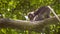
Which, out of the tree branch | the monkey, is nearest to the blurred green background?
the monkey

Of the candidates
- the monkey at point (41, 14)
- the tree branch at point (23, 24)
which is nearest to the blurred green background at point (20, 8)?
the monkey at point (41, 14)

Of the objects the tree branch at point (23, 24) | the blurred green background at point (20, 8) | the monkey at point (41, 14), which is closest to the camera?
the tree branch at point (23, 24)

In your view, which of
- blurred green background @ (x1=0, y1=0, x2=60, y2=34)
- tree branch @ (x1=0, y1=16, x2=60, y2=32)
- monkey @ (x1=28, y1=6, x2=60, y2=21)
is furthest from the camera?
blurred green background @ (x1=0, y1=0, x2=60, y2=34)

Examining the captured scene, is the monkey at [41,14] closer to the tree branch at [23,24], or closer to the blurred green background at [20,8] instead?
the blurred green background at [20,8]

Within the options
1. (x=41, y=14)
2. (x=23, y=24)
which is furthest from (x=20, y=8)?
(x=23, y=24)

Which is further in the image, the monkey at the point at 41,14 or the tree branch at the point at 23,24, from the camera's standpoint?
the monkey at the point at 41,14

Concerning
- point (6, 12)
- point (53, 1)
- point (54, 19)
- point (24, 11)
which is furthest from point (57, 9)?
point (54, 19)

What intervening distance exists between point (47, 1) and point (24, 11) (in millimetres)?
1109

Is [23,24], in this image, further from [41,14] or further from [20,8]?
[20,8]

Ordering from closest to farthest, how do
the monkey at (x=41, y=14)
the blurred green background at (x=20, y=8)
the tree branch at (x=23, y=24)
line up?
the tree branch at (x=23, y=24), the monkey at (x=41, y=14), the blurred green background at (x=20, y=8)

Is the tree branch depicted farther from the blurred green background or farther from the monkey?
the blurred green background

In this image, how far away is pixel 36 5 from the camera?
8.30m

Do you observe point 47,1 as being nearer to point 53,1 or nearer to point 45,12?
point 53,1

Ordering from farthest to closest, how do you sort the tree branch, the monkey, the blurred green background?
the blurred green background, the monkey, the tree branch
